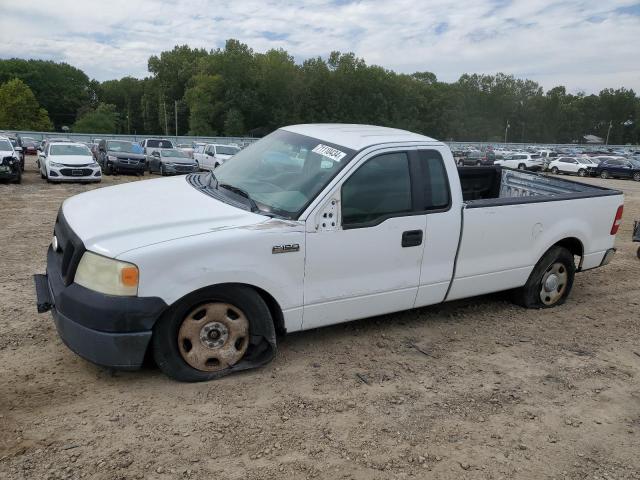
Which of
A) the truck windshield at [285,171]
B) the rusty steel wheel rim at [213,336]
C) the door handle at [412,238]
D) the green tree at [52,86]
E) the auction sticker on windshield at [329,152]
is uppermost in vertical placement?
the green tree at [52,86]

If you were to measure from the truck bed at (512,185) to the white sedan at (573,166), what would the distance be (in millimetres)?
33713

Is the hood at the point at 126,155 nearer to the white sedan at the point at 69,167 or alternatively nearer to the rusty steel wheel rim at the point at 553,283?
the white sedan at the point at 69,167

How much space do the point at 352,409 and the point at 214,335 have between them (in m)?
1.05

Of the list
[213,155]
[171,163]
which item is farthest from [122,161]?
[213,155]

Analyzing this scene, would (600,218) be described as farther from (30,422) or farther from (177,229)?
(30,422)

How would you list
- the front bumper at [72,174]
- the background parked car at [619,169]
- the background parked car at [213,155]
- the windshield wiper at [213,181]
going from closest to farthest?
the windshield wiper at [213,181] → the front bumper at [72,174] → the background parked car at [213,155] → the background parked car at [619,169]

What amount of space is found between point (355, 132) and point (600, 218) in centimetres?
304

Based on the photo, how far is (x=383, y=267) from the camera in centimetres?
422

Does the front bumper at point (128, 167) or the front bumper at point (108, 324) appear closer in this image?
the front bumper at point (108, 324)

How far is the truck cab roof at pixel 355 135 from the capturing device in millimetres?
4309

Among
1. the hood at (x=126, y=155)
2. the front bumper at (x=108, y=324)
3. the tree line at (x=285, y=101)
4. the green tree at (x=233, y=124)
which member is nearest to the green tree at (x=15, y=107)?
the tree line at (x=285, y=101)

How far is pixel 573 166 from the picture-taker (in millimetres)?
37562

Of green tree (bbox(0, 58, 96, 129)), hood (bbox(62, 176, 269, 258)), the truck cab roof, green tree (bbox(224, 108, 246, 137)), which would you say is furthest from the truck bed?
green tree (bbox(0, 58, 96, 129))

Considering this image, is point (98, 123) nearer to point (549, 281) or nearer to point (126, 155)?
point (126, 155)
